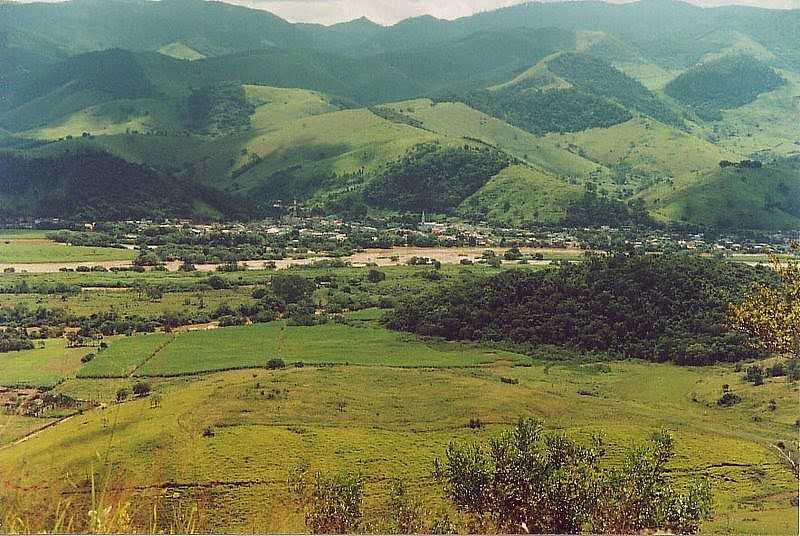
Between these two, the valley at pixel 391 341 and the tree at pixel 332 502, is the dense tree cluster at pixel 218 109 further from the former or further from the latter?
the tree at pixel 332 502

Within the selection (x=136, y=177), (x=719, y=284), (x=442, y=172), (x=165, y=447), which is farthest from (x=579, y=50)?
(x=165, y=447)

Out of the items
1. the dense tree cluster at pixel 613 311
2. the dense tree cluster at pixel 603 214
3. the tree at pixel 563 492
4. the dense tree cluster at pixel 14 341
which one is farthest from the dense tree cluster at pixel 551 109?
the tree at pixel 563 492

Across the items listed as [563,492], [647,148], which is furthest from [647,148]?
[563,492]

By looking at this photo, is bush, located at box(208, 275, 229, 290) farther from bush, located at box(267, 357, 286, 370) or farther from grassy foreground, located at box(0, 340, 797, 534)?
grassy foreground, located at box(0, 340, 797, 534)

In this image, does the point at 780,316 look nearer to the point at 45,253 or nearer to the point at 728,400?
the point at 728,400

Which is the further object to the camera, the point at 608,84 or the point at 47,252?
the point at 608,84

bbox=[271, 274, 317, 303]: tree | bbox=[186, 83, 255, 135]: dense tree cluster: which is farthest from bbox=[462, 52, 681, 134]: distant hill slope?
bbox=[271, 274, 317, 303]: tree
